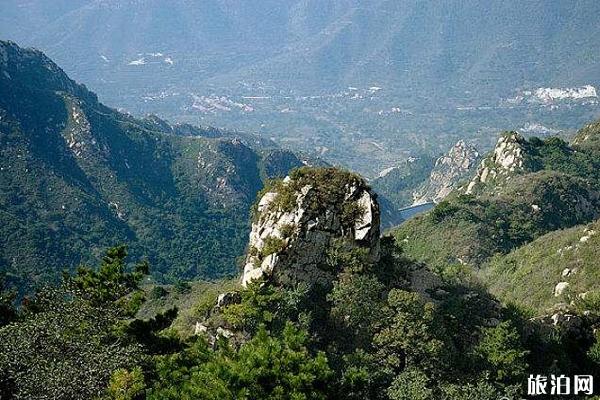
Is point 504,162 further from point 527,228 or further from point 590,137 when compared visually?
point 527,228

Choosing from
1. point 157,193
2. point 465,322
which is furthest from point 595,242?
point 157,193

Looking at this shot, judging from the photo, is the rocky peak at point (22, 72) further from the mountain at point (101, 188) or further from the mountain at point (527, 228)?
the mountain at point (527, 228)

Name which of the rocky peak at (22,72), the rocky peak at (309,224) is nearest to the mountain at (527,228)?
the rocky peak at (309,224)

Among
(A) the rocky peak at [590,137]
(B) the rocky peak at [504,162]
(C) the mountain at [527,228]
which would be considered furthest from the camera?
(A) the rocky peak at [590,137]

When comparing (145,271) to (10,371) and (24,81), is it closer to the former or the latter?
(10,371)

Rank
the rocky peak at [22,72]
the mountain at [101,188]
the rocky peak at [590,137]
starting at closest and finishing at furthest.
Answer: the rocky peak at [590,137] < the mountain at [101,188] < the rocky peak at [22,72]

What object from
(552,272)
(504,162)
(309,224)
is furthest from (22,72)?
(309,224)
